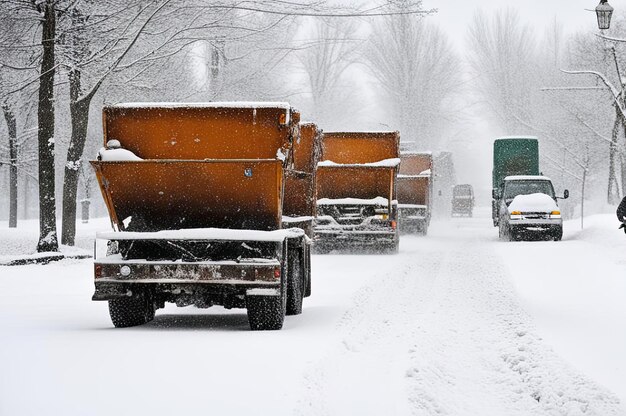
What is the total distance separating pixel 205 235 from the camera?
31.2 feet

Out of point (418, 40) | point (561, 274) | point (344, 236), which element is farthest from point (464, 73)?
point (561, 274)

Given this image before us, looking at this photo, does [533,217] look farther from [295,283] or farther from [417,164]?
Result: [295,283]

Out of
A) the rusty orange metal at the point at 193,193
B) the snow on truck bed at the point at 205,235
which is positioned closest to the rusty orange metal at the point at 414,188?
the rusty orange metal at the point at 193,193

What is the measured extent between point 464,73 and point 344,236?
50039 millimetres

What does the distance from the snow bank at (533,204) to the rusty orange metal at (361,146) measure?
5.70 m

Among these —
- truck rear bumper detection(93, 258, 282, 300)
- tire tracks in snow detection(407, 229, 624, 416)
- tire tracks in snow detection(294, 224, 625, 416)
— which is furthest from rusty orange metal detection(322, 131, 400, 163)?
truck rear bumper detection(93, 258, 282, 300)

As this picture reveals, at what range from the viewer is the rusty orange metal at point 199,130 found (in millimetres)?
9789

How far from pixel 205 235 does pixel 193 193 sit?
716 millimetres

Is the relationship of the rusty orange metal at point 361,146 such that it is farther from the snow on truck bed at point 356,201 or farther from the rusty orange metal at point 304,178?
the rusty orange metal at point 304,178

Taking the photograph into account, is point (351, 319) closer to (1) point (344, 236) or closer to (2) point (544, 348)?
(2) point (544, 348)

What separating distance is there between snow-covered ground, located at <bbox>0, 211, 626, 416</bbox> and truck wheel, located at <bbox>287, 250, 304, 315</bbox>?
1.11ft

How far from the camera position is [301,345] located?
27.9ft

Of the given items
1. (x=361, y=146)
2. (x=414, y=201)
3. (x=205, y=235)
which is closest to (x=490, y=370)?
(x=205, y=235)

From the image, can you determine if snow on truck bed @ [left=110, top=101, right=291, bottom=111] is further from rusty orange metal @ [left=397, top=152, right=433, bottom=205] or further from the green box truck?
the green box truck
